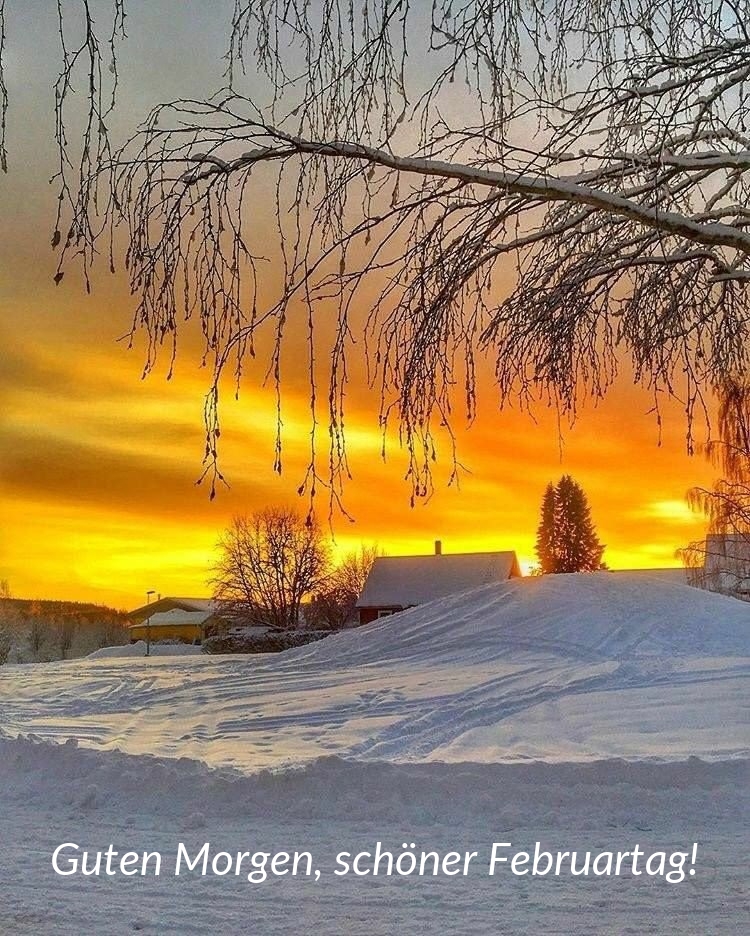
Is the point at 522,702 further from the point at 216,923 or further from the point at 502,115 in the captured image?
the point at 502,115

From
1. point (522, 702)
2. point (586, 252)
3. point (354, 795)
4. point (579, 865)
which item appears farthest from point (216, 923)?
point (522, 702)

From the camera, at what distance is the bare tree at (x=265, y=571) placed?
38.5 meters

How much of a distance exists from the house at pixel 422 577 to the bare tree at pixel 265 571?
3000 mm

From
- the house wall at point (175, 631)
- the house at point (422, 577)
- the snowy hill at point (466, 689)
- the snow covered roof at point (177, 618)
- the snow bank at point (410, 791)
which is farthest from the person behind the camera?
the snow covered roof at point (177, 618)

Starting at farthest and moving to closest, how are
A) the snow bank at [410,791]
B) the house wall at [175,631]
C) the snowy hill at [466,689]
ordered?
the house wall at [175,631] < the snowy hill at [466,689] < the snow bank at [410,791]

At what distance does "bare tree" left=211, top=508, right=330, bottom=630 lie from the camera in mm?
38500

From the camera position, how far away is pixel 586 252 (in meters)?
3.66

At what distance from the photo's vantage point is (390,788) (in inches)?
261

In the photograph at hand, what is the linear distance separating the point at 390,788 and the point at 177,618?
45543 mm

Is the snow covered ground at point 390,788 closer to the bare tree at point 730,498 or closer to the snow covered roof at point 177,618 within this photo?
the bare tree at point 730,498

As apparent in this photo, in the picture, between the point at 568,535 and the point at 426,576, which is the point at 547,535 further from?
the point at 426,576

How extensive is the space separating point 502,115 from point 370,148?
1.56 ft

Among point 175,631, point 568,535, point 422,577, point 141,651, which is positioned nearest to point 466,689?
point 141,651

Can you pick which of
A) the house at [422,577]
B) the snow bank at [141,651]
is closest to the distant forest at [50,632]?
the snow bank at [141,651]
